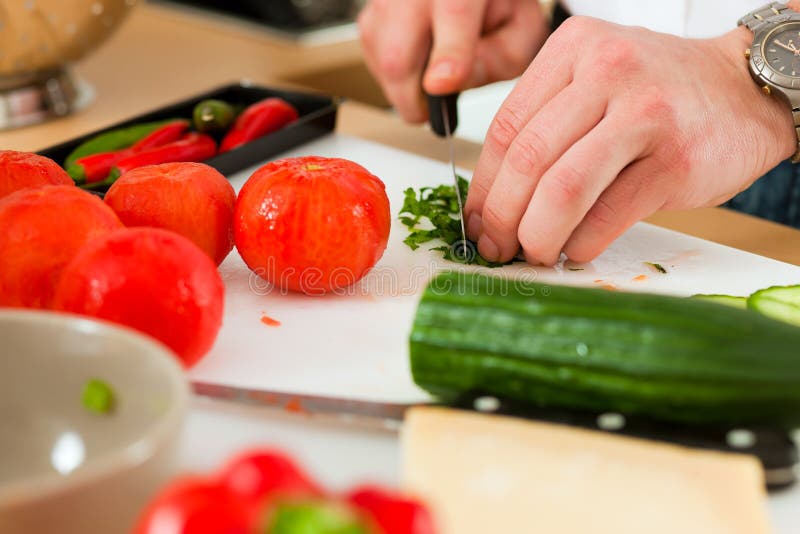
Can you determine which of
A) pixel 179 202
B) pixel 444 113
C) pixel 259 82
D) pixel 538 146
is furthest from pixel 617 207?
pixel 259 82

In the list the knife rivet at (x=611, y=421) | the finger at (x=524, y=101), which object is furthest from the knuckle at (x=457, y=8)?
the knife rivet at (x=611, y=421)

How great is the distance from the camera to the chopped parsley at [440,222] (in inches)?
48.1

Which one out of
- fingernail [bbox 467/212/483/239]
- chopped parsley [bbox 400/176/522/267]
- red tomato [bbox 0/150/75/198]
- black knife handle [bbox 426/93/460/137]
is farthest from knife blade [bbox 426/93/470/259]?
red tomato [bbox 0/150/75/198]

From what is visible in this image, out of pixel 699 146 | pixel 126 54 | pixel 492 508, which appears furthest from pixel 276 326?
pixel 126 54

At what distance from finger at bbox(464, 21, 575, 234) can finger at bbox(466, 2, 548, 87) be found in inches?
20.8

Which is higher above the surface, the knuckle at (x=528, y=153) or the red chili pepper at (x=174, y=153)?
the knuckle at (x=528, y=153)

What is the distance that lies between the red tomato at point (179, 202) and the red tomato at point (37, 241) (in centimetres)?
14

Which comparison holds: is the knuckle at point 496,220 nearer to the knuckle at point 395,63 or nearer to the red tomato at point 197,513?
the knuckle at point 395,63

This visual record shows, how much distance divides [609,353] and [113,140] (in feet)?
3.16

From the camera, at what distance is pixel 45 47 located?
1758mm

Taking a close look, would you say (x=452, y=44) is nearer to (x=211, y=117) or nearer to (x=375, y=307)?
(x=211, y=117)

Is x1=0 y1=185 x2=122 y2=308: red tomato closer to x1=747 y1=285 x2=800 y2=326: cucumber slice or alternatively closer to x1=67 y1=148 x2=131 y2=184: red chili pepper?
x1=67 y1=148 x2=131 y2=184: red chili pepper

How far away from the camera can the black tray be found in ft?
4.61

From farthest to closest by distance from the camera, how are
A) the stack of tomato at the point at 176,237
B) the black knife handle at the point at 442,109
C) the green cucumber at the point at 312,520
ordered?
the black knife handle at the point at 442,109 < the stack of tomato at the point at 176,237 < the green cucumber at the point at 312,520
